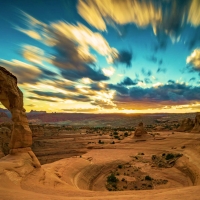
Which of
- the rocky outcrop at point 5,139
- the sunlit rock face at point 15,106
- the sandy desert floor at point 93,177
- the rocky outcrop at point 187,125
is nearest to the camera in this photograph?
the sandy desert floor at point 93,177

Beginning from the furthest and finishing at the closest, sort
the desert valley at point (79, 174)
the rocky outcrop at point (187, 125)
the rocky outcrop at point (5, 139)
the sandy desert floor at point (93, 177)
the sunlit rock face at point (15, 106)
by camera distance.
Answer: the rocky outcrop at point (187, 125) → the rocky outcrop at point (5, 139) → the sunlit rock face at point (15, 106) → the desert valley at point (79, 174) → the sandy desert floor at point (93, 177)

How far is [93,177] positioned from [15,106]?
11.5m

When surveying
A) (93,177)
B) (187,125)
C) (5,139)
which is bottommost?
(93,177)

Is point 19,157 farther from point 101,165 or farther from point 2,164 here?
point 101,165

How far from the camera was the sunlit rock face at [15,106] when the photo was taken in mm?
13406

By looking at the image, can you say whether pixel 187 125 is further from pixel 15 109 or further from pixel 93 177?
pixel 15 109

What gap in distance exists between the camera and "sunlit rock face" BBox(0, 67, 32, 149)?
1341cm

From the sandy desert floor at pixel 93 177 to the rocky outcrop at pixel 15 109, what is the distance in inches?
37.6

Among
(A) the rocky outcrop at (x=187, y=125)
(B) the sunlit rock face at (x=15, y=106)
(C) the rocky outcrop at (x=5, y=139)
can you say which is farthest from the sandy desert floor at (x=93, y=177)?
(A) the rocky outcrop at (x=187, y=125)

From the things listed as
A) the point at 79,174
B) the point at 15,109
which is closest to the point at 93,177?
the point at 79,174

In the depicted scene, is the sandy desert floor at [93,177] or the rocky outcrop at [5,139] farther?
the rocky outcrop at [5,139]

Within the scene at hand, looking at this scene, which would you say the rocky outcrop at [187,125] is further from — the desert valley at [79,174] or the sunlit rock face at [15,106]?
the sunlit rock face at [15,106]

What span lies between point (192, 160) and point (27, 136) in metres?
19.4

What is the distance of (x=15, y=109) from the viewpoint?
14.5m
